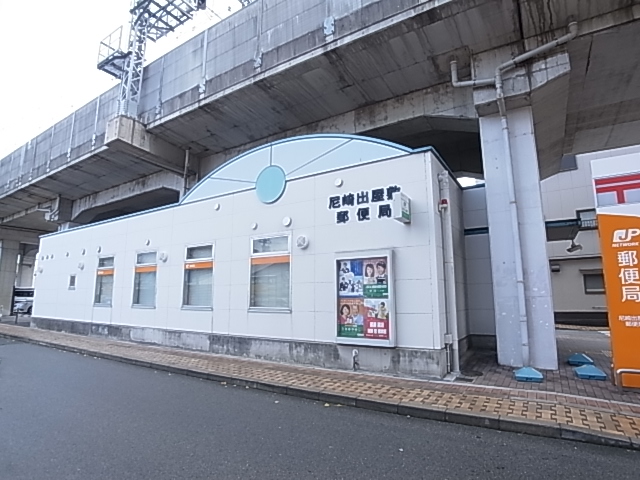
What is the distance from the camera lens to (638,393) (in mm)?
5371

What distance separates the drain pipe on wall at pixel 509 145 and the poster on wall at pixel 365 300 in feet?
9.21

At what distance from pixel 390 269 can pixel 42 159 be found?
64.5ft

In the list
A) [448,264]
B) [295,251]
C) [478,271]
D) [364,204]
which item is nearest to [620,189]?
[448,264]

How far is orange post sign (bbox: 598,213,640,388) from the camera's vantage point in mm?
5492

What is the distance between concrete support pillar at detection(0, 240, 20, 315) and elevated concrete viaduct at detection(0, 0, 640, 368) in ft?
63.5

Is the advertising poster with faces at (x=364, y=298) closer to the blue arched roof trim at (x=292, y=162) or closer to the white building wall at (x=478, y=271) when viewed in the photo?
the blue arched roof trim at (x=292, y=162)

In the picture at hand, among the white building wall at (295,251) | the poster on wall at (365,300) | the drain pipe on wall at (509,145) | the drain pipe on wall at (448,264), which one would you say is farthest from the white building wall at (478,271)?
the poster on wall at (365,300)

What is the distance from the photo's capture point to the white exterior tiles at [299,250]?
6641mm

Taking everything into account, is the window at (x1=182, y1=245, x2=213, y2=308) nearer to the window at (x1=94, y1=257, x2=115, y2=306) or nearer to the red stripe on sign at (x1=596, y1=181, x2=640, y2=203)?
the window at (x1=94, y1=257, x2=115, y2=306)

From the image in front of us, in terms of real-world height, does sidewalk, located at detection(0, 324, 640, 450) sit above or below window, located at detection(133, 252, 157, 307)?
below

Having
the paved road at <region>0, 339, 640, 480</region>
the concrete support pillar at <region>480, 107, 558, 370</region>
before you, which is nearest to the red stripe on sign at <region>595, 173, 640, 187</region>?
the concrete support pillar at <region>480, 107, 558, 370</region>

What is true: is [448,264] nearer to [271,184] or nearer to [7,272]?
[271,184]

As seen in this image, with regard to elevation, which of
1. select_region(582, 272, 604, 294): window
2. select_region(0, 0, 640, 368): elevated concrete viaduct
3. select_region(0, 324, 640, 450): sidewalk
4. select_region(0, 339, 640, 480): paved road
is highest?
select_region(0, 0, 640, 368): elevated concrete viaduct

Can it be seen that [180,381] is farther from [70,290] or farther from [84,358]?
[70,290]
